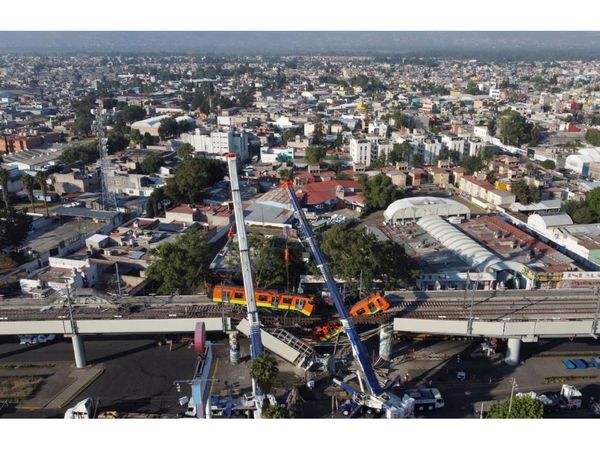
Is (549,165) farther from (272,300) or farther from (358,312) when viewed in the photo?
(272,300)

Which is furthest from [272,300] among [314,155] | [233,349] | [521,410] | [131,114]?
[131,114]

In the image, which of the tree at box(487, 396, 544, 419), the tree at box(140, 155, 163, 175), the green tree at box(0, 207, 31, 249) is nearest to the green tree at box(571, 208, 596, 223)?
the tree at box(487, 396, 544, 419)

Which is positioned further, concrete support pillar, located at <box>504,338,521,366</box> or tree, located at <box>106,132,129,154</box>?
tree, located at <box>106,132,129,154</box>

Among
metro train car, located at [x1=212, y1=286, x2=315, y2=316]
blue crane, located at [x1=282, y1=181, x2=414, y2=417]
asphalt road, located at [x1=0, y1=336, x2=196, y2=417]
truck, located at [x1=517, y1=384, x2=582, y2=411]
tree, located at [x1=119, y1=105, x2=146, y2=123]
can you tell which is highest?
tree, located at [x1=119, y1=105, x2=146, y2=123]

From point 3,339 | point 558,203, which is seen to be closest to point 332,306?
point 3,339

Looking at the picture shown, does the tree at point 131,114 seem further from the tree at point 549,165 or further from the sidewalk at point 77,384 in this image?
the sidewalk at point 77,384

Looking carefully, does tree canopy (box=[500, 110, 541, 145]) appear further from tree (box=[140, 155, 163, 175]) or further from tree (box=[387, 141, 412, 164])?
tree (box=[140, 155, 163, 175])
